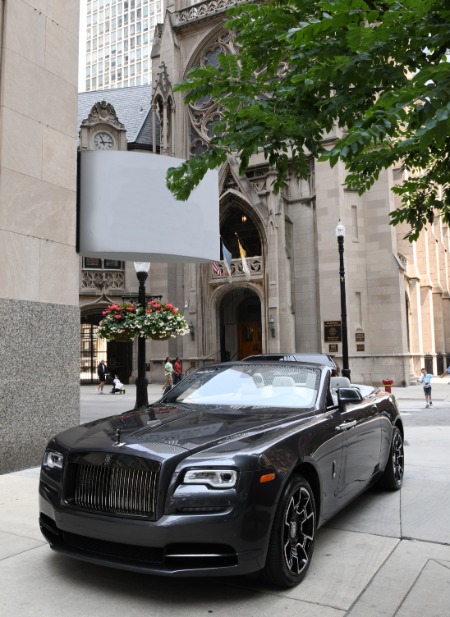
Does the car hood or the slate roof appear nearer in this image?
the car hood

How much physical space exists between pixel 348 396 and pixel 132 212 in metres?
5.71

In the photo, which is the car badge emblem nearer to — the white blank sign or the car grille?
the car grille

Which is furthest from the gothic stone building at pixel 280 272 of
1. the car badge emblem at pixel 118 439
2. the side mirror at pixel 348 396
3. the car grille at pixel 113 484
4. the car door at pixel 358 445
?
the car grille at pixel 113 484

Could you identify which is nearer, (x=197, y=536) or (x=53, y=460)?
(x=197, y=536)

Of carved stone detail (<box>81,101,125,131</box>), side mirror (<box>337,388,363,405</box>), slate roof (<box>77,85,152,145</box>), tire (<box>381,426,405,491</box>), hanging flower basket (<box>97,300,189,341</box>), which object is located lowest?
tire (<box>381,426,405,491</box>)

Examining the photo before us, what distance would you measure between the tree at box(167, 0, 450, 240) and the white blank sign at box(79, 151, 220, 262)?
3.51 m

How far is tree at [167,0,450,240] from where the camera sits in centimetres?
371

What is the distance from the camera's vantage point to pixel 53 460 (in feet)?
13.6

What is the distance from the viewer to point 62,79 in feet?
28.6

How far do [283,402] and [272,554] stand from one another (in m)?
1.51

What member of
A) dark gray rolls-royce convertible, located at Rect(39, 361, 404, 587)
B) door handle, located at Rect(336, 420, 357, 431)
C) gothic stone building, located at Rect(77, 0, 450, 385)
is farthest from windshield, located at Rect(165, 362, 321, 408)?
gothic stone building, located at Rect(77, 0, 450, 385)

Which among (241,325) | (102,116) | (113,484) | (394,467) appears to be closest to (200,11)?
(102,116)

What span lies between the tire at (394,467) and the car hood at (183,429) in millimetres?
2253

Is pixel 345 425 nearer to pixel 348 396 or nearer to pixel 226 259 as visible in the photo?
pixel 348 396
